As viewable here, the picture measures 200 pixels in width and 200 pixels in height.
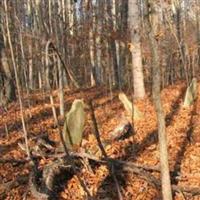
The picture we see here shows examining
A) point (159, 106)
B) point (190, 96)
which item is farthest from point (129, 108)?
point (159, 106)

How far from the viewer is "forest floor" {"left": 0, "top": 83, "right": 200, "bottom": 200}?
7.31 meters

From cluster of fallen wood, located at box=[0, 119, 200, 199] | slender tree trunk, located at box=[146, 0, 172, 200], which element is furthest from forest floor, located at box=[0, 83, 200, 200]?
slender tree trunk, located at box=[146, 0, 172, 200]

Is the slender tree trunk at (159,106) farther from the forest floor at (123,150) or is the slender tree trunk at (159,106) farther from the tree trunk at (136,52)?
the tree trunk at (136,52)

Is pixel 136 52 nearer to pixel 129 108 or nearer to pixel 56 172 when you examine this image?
pixel 129 108

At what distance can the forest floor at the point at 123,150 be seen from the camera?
7.31 metres

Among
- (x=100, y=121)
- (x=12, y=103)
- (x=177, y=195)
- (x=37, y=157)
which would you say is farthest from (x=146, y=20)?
(x=12, y=103)

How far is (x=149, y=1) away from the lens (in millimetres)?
5406

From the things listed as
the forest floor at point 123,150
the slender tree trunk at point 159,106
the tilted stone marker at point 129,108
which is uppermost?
the slender tree trunk at point 159,106

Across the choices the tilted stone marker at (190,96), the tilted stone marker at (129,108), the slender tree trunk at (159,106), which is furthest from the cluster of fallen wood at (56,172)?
the tilted stone marker at (190,96)

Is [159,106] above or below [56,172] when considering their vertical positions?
above

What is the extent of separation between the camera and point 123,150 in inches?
345

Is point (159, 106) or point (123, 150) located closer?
point (159, 106)

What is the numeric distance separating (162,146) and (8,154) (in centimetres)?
403

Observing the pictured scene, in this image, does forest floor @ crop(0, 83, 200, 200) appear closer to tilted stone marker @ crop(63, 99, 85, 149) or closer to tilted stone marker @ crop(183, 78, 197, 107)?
tilted stone marker @ crop(183, 78, 197, 107)
